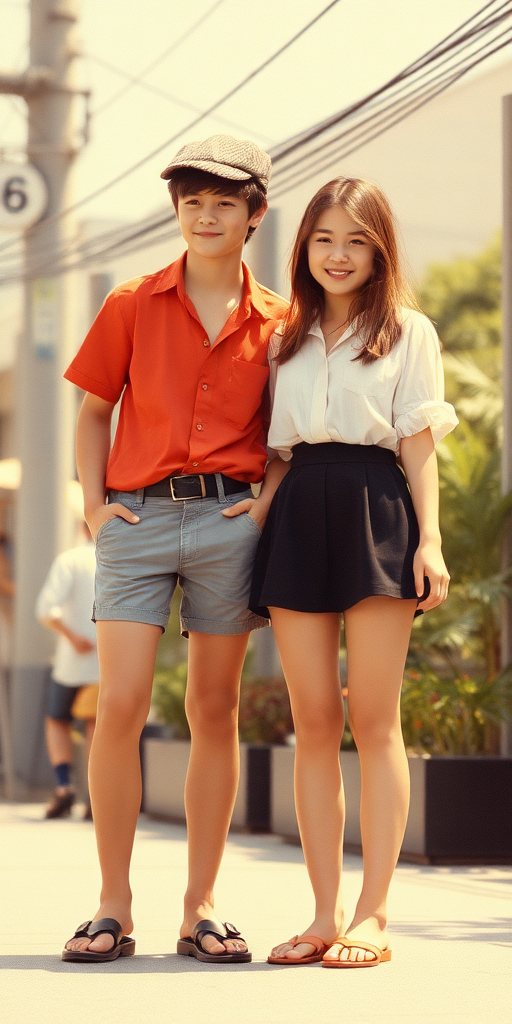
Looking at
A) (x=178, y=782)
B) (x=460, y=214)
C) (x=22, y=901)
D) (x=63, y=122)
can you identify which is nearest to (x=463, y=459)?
(x=178, y=782)

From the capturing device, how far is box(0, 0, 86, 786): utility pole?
392 inches

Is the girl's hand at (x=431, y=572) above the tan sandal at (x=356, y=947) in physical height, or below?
above

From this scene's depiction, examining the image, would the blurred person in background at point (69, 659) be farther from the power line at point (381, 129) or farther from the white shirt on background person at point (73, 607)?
the power line at point (381, 129)

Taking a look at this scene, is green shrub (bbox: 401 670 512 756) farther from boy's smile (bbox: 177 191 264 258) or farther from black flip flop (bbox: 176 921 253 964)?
boy's smile (bbox: 177 191 264 258)

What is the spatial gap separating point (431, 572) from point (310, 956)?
0.95 meters

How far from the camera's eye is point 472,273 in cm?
2048

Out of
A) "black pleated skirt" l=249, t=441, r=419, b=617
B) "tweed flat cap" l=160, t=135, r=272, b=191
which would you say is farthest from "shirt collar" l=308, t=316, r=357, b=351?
"tweed flat cap" l=160, t=135, r=272, b=191

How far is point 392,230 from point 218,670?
1194 millimetres

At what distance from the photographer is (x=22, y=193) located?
33.3 feet

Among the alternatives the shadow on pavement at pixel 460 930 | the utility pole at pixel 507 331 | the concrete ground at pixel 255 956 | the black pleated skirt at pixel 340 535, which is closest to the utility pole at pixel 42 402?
the concrete ground at pixel 255 956

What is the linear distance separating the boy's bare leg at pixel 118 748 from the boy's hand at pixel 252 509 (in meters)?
0.35

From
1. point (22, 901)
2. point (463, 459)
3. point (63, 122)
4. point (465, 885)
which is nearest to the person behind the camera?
point (22, 901)

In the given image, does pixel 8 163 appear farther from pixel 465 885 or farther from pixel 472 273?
pixel 472 273

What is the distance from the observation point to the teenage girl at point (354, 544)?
3.49 m
